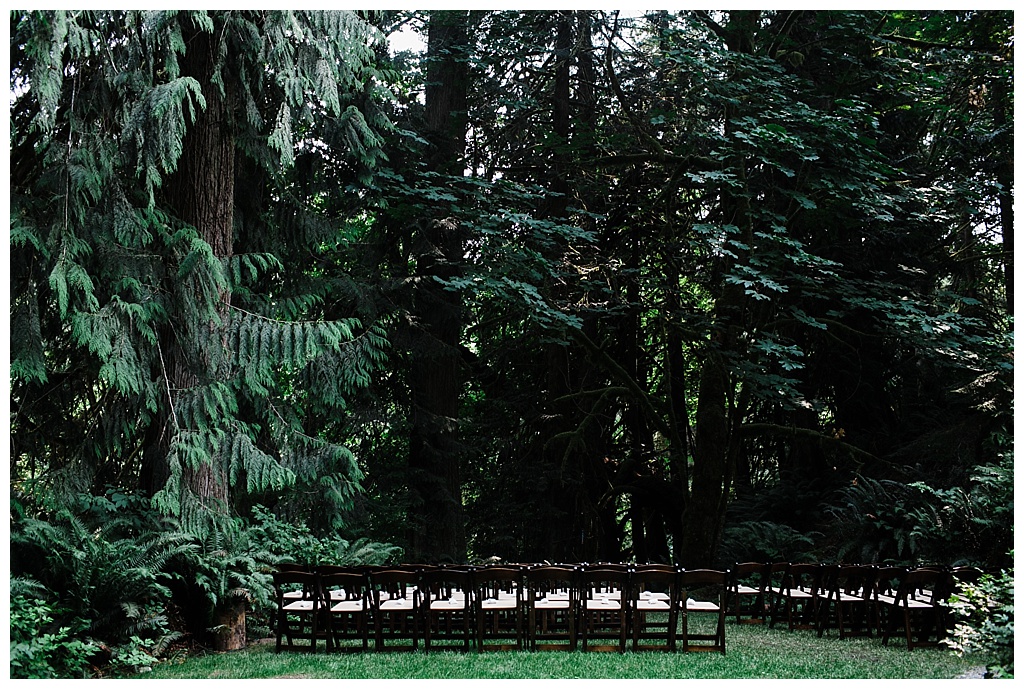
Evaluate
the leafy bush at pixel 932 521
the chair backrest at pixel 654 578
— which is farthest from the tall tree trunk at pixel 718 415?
the chair backrest at pixel 654 578

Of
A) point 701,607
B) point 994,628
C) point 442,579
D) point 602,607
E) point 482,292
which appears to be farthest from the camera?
point 482,292

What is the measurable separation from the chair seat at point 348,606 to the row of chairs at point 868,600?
404 cm

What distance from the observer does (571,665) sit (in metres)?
7.46

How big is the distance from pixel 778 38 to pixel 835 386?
6.18m

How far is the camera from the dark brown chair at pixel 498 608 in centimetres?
802

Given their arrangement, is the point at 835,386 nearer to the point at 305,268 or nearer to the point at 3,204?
the point at 305,268

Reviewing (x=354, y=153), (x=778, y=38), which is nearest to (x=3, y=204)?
(x=354, y=153)

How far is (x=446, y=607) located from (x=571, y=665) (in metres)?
1.31

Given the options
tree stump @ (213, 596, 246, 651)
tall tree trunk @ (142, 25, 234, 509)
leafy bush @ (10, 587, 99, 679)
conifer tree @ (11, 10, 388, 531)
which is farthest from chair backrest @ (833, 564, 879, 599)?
leafy bush @ (10, 587, 99, 679)

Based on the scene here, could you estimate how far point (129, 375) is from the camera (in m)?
8.01

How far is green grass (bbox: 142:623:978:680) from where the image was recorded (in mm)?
7180

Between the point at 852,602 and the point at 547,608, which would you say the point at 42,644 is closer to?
the point at 547,608

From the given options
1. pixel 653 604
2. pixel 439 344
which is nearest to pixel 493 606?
pixel 653 604

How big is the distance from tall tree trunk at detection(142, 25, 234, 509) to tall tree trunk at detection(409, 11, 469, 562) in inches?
143
